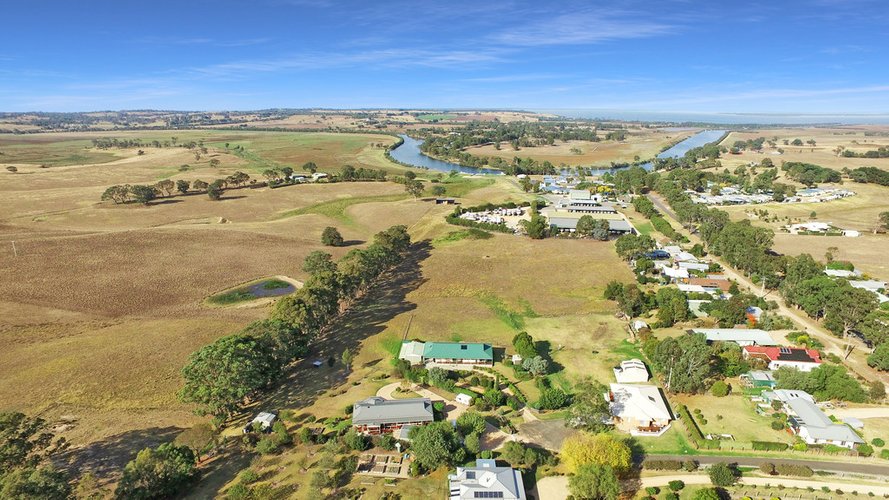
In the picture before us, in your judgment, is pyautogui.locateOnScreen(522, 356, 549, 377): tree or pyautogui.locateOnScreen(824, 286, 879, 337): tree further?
pyautogui.locateOnScreen(824, 286, 879, 337): tree

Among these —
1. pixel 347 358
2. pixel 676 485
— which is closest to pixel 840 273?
pixel 676 485

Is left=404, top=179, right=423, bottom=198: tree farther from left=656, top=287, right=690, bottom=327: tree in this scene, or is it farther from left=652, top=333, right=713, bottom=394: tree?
left=652, top=333, right=713, bottom=394: tree

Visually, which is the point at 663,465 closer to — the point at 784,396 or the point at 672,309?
the point at 784,396

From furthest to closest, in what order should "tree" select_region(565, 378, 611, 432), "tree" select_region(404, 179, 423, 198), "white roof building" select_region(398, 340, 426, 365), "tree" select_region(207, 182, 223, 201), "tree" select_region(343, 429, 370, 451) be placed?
"tree" select_region(404, 179, 423, 198), "tree" select_region(207, 182, 223, 201), "white roof building" select_region(398, 340, 426, 365), "tree" select_region(565, 378, 611, 432), "tree" select_region(343, 429, 370, 451)

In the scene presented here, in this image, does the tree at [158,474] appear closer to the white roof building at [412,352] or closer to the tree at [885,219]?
the white roof building at [412,352]

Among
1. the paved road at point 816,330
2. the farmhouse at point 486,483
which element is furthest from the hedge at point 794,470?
the paved road at point 816,330

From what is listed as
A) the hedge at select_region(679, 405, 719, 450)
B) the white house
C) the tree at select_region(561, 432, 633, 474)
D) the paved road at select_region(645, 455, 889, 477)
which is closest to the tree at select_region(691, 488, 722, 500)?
the tree at select_region(561, 432, 633, 474)

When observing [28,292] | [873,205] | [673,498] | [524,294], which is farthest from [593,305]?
[873,205]

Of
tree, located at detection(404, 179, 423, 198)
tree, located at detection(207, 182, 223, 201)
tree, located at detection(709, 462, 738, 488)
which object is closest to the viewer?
tree, located at detection(709, 462, 738, 488)
